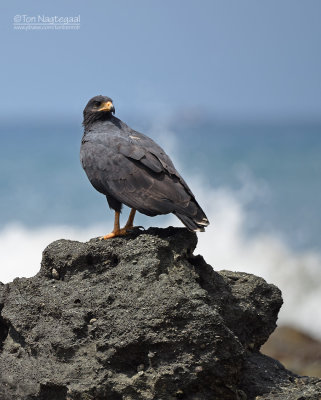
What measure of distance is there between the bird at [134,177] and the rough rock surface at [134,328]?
1.04ft

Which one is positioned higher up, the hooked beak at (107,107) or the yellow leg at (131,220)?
the hooked beak at (107,107)

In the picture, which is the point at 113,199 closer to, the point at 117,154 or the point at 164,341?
the point at 117,154

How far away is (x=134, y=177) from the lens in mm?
9430

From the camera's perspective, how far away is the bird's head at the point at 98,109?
10.7m

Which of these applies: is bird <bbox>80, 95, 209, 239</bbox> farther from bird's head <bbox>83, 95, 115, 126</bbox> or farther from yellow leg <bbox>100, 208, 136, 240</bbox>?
bird's head <bbox>83, 95, 115, 126</bbox>

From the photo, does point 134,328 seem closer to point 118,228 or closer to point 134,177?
point 118,228

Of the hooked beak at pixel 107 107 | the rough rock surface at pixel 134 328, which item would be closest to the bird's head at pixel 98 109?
the hooked beak at pixel 107 107

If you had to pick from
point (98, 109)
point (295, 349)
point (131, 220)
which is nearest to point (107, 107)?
point (98, 109)

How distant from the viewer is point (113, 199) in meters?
9.97

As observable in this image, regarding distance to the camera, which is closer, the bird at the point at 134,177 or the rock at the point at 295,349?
the bird at the point at 134,177

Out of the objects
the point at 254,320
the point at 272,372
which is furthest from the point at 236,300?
the point at 272,372

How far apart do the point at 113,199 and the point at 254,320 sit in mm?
2462

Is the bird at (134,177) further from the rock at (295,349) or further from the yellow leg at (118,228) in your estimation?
the rock at (295,349)

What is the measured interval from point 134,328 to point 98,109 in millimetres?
3869
